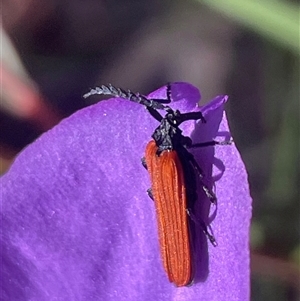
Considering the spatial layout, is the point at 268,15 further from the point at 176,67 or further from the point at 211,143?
the point at 176,67

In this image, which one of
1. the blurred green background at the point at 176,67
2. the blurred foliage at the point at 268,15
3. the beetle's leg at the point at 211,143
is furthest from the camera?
the blurred green background at the point at 176,67

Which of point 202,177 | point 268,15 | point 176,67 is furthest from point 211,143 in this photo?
point 176,67

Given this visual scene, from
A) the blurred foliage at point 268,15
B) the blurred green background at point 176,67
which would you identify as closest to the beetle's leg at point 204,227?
the blurred foliage at point 268,15

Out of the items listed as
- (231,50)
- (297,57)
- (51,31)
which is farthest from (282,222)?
(51,31)

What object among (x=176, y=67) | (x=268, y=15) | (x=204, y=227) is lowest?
(x=204, y=227)

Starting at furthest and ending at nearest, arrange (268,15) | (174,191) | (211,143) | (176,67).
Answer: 1. (176,67)
2. (268,15)
3. (174,191)
4. (211,143)

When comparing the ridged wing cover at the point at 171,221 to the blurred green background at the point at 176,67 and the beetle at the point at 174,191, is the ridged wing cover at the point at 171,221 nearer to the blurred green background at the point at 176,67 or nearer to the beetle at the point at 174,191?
the beetle at the point at 174,191

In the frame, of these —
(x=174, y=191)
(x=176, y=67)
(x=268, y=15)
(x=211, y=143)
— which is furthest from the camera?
(x=176, y=67)

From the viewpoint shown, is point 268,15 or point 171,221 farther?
point 268,15

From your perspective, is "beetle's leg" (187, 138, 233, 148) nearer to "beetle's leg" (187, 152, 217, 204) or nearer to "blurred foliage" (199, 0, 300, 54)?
"beetle's leg" (187, 152, 217, 204)
